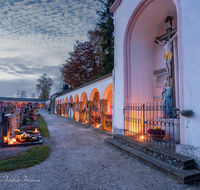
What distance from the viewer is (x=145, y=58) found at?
6.78 m

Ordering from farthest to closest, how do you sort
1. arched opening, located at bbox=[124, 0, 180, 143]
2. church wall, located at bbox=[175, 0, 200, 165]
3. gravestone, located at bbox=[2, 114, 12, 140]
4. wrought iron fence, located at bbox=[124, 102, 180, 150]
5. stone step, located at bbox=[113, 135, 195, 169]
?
arched opening, located at bbox=[124, 0, 180, 143] < gravestone, located at bbox=[2, 114, 12, 140] < wrought iron fence, located at bbox=[124, 102, 180, 150] < church wall, located at bbox=[175, 0, 200, 165] < stone step, located at bbox=[113, 135, 195, 169]

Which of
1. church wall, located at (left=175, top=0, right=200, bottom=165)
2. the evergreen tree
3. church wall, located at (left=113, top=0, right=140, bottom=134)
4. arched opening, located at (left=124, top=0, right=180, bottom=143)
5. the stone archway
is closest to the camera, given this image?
church wall, located at (left=175, top=0, right=200, bottom=165)

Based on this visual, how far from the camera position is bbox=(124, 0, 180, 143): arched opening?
590 centimetres

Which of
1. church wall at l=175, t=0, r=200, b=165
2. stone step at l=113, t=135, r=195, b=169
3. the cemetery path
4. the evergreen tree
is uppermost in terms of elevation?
the evergreen tree

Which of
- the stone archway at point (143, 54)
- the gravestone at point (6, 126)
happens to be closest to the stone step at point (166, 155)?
the stone archway at point (143, 54)

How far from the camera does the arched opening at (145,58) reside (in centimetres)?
590

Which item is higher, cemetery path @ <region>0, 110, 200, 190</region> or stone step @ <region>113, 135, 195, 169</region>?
stone step @ <region>113, 135, 195, 169</region>

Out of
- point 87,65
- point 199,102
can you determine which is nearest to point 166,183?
point 199,102

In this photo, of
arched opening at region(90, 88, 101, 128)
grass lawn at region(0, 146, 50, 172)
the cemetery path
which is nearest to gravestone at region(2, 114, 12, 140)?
grass lawn at region(0, 146, 50, 172)

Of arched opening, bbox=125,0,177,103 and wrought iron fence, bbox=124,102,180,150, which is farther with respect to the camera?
arched opening, bbox=125,0,177,103

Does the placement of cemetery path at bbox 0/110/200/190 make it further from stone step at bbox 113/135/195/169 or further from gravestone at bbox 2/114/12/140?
gravestone at bbox 2/114/12/140

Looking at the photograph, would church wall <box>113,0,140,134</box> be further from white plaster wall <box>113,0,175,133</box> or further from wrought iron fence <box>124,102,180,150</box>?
wrought iron fence <box>124,102,180,150</box>

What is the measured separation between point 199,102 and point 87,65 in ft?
65.2

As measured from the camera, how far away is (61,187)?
2.62m
